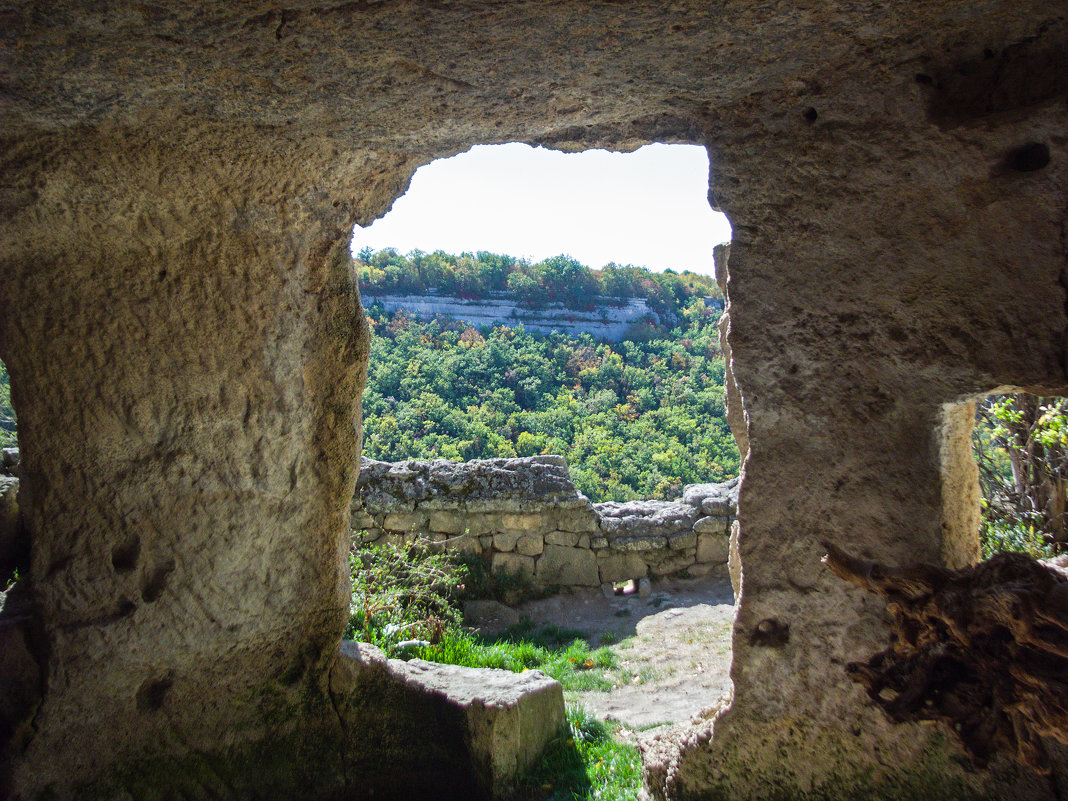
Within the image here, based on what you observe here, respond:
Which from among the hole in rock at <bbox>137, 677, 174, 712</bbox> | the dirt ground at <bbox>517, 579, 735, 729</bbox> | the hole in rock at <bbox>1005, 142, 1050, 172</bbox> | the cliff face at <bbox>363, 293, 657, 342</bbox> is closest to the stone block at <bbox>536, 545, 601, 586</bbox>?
the dirt ground at <bbox>517, 579, 735, 729</bbox>

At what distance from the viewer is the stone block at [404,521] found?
6.58 meters

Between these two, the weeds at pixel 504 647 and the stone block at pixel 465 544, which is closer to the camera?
the weeds at pixel 504 647

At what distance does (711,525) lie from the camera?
695 cm

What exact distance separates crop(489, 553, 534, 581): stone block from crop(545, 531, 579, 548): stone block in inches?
10.8

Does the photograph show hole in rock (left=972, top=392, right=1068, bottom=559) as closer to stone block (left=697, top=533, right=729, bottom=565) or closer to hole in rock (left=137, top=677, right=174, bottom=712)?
stone block (left=697, top=533, right=729, bottom=565)

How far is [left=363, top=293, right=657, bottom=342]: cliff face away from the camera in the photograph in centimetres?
1888

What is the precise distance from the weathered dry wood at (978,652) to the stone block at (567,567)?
4914 mm

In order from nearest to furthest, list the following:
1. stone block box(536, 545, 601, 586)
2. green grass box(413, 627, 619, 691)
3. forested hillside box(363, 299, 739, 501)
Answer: green grass box(413, 627, 619, 691), stone block box(536, 545, 601, 586), forested hillside box(363, 299, 739, 501)

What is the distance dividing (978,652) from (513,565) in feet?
17.0

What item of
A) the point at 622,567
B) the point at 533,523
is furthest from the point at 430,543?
the point at 622,567

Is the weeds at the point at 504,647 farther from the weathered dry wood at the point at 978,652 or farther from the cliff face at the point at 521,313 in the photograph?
the cliff face at the point at 521,313

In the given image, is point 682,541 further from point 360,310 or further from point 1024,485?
point 360,310

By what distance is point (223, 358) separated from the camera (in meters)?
2.58

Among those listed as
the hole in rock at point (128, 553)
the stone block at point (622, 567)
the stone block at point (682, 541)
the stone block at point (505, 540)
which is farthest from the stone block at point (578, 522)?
the hole in rock at point (128, 553)
